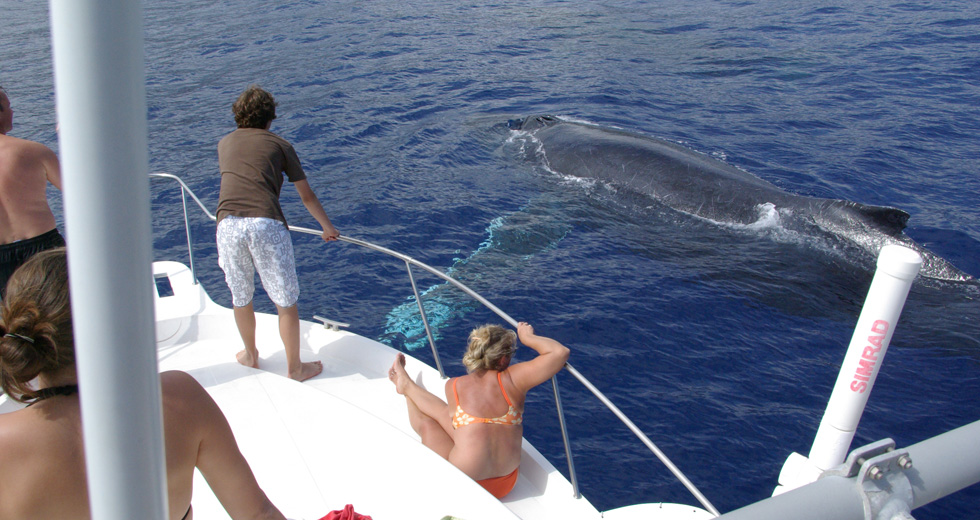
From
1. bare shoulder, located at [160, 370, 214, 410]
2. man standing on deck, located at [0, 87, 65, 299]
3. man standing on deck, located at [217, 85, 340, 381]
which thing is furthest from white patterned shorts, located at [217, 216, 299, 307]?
bare shoulder, located at [160, 370, 214, 410]

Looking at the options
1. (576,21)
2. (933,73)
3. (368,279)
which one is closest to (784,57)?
(933,73)

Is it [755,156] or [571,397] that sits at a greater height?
[755,156]

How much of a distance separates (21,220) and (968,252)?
9.83 metres

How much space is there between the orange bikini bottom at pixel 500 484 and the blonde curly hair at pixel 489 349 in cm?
62

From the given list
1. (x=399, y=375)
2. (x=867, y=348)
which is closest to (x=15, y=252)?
(x=399, y=375)

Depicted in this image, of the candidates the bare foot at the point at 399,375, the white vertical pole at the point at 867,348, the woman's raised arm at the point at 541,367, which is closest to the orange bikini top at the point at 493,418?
the woman's raised arm at the point at 541,367

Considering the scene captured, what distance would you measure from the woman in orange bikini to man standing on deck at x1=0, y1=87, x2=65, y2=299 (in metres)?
2.53

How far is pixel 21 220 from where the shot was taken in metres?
4.35

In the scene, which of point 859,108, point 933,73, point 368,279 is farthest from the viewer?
point 933,73

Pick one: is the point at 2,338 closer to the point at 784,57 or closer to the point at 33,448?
the point at 33,448

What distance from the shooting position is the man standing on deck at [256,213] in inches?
174

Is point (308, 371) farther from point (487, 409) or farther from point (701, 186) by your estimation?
point (701, 186)

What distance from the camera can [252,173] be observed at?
4.41 m

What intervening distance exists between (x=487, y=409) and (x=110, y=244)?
3.32m
